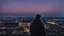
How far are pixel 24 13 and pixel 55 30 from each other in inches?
48.3

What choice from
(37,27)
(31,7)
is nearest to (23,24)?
(31,7)

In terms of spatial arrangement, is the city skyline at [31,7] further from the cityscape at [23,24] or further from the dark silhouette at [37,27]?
the dark silhouette at [37,27]

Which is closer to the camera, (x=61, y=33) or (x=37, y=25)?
(x=37, y=25)

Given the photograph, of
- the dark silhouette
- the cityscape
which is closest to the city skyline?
the cityscape

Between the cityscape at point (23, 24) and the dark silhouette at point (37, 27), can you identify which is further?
the cityscape at point (23, 24)

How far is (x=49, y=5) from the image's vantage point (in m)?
8.57

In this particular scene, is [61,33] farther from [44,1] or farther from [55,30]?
[44,1]

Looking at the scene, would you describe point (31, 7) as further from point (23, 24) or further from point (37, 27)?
point (37, 27)

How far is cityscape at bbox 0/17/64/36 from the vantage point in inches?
335

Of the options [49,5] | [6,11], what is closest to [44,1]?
[49,5]

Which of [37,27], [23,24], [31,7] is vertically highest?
[31,7]

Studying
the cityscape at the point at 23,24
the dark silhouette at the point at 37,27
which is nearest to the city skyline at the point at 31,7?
the cityscape at the point at 23,24

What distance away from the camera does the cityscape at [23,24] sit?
8.51 m

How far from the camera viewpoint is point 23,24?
862 centimetres
